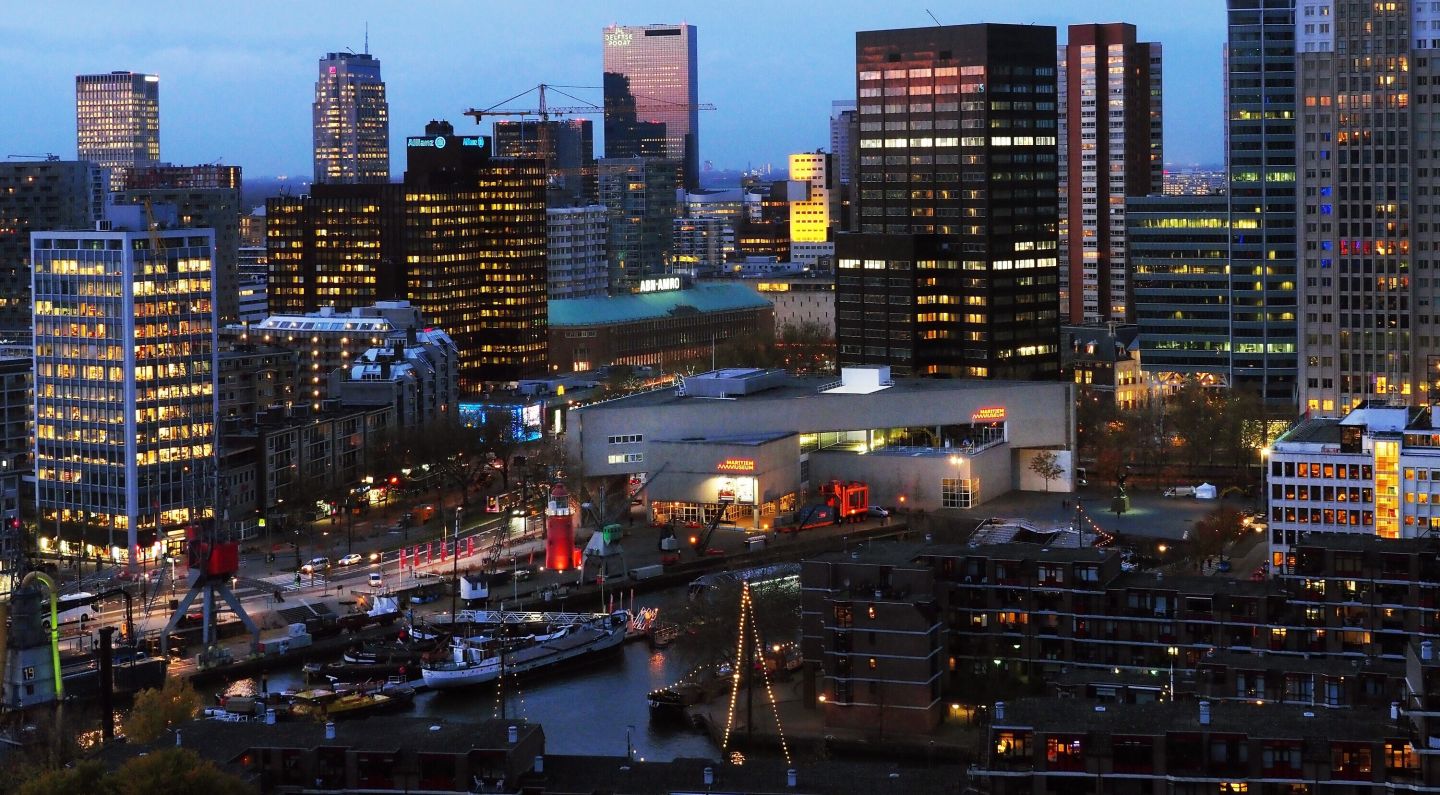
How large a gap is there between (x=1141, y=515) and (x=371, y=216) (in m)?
40.7

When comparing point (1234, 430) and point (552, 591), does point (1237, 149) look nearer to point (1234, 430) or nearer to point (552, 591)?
point (1234, 430)

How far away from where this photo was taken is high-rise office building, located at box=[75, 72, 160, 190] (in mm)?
162625

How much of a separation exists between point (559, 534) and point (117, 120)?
122628 mm

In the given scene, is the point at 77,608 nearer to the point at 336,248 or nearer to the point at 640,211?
the point at 336,248

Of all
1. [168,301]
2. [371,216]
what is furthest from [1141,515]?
[371,216]

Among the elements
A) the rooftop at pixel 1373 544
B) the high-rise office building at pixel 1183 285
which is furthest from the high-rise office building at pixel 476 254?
the rooftop at pixel 1373 544

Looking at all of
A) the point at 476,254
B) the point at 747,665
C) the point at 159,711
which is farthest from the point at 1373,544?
the point at 476,254

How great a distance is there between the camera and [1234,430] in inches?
2499

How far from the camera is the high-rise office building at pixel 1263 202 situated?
239ft

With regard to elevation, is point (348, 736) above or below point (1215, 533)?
below

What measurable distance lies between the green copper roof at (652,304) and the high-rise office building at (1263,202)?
29.5 m

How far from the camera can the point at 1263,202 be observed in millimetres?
73312

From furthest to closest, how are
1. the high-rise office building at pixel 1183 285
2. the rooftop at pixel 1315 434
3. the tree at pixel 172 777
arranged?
the high-rise office building at pixel 1183 285, the rooftop at pixel 1315 434, the tree at pixel 172 777

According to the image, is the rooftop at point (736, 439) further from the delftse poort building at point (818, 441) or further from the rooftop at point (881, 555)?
the rooftop at point (881, 555)
